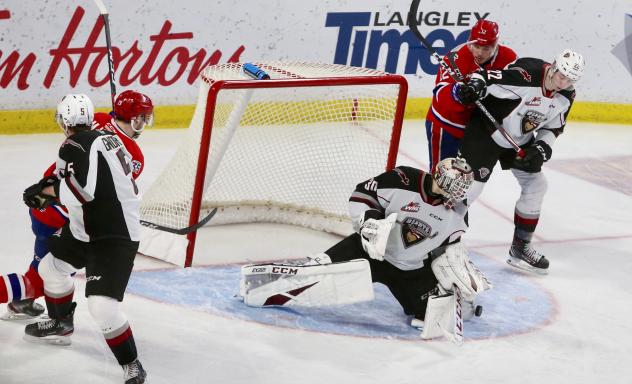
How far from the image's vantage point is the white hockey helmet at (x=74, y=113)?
3129mm

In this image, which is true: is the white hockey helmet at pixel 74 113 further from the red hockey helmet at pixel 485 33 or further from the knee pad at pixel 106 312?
the red hockey helmet at pixel 485 33

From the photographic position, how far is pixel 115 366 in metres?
3.37

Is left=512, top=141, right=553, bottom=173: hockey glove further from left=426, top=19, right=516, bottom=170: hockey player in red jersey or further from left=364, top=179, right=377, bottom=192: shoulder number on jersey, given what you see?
left=364, top=179, right=377, bottom=192: shoulder number on jersey

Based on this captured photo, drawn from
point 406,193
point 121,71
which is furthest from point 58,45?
point 406,193

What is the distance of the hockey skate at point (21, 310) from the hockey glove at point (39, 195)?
0.65 meters

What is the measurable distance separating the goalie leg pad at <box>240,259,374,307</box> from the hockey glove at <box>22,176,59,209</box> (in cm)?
97

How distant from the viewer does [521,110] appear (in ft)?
14.1

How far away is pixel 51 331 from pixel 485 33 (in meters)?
2.12

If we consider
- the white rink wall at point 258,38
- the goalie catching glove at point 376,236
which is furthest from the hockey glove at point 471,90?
the white rink wall at point 258,38

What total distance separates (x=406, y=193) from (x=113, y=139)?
117cm

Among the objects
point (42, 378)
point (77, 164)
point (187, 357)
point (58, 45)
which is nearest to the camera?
point (77, 164)

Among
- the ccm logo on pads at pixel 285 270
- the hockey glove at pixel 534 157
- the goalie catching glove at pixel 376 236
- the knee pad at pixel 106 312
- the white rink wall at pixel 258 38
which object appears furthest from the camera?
the white rink wall at pixel 258 38

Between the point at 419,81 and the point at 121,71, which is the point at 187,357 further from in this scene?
the point at 419,81

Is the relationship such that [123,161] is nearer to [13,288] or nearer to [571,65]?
[13,288]
